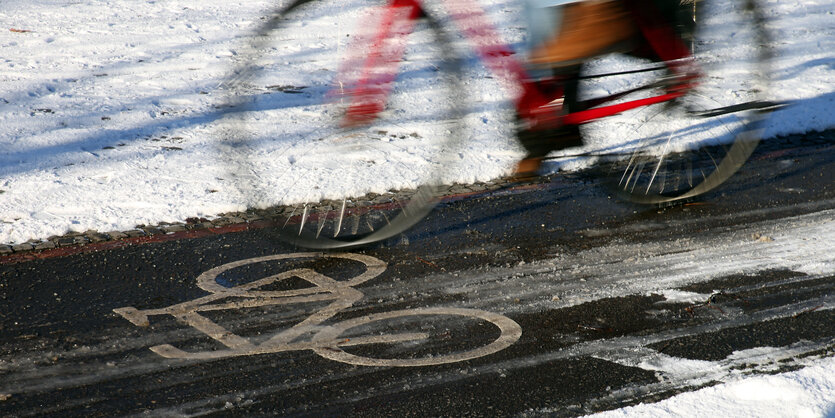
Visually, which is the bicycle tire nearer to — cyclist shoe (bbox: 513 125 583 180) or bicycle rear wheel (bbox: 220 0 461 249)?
bicycle rear wheel (bbox: 220 0 461 249)

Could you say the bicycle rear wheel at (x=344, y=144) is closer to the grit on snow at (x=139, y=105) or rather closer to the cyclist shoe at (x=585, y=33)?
the grit on snow at (x=139, y=105)

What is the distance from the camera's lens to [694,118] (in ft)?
16.3

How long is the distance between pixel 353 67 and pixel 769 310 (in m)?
2.37

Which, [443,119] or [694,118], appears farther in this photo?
[694,118]

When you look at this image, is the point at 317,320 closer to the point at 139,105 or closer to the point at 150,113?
the point at 150,113

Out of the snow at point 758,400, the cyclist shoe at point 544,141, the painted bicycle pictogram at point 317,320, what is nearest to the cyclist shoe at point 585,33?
the cyclist shoe at point 544,141

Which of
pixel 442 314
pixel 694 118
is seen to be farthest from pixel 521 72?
pixel 442 314

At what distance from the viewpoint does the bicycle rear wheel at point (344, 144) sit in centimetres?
445

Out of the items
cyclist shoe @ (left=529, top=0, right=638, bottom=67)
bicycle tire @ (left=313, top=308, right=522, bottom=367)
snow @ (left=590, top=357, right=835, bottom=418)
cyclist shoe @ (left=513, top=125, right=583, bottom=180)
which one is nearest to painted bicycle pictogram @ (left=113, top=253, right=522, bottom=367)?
bicycle tire @ (left=313, top=308, right=522, bottom=367)

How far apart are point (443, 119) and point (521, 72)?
21.5 inches

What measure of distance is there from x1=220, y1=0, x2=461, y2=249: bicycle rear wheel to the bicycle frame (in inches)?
0.5

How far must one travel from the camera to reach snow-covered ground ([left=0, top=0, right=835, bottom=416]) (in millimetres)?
4914

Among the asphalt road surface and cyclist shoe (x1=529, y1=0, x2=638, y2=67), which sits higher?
cyclist shoe (x1=529, y1=0, x2=638, y2=67)

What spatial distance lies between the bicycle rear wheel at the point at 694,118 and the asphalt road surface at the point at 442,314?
26 cm
